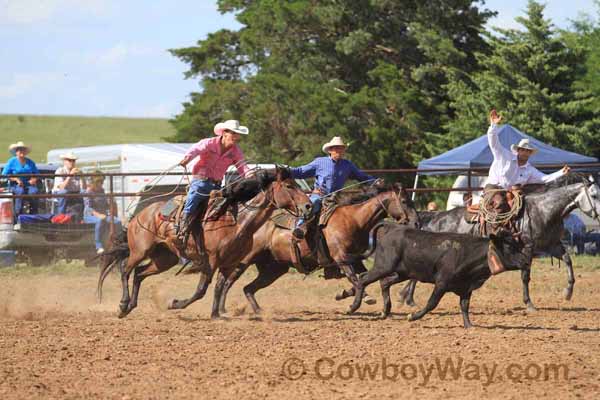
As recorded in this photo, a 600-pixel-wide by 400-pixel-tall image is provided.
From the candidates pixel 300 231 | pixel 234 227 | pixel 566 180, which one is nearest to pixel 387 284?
pixel 300 231

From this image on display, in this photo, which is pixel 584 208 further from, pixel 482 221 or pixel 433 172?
pixel 433 172

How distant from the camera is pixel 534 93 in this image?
25094 millimetres

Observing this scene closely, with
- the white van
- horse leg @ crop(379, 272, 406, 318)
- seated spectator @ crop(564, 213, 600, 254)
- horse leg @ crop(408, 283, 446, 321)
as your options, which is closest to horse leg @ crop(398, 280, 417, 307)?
horse leg @ crop(379, 272, 406, 318)

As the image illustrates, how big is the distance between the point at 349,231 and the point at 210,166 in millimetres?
1534

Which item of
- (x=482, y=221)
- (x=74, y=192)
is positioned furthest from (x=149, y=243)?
(x=74, y=192)

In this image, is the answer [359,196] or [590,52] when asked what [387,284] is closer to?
[359,196]

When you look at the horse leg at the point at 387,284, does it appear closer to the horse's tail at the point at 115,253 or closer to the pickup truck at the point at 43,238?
the horse's tail at the point at 115,253

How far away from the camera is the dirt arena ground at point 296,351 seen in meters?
6.24

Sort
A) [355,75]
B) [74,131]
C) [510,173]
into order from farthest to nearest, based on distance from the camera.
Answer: [74,131] → [355,75] → [510,173]

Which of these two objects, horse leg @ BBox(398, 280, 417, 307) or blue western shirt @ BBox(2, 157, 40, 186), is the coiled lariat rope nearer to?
horse leg @ BBox(398, 280, 417, 307)

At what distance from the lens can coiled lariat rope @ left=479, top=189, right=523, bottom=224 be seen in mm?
10641

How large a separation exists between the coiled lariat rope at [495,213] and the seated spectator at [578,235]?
5.93 meters

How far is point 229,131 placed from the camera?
32.7 ft

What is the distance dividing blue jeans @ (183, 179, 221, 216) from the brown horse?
71 centimetres
